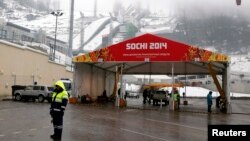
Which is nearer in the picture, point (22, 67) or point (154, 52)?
point (154, 52)

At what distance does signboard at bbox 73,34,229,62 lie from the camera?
30.1 metres

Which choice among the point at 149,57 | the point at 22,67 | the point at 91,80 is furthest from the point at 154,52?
the point at 22,67

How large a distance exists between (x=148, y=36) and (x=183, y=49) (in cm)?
284

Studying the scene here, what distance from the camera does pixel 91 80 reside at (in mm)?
38375

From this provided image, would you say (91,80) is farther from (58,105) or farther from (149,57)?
(58,105)

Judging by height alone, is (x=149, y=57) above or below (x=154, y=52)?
below

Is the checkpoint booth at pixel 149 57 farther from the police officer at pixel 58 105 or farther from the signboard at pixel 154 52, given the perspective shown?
the police officer at pixel 58 105

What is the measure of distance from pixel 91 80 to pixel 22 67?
11.1 meters

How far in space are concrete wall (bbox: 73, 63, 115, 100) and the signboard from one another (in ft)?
12.8

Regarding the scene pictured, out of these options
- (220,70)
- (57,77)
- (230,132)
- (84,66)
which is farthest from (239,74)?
(230,132)

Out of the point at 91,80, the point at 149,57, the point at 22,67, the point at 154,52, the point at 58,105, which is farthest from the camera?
the point at 22,67

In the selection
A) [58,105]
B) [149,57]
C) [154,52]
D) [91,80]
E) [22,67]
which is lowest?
[58,105]

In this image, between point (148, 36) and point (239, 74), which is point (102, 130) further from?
point (239, 74)

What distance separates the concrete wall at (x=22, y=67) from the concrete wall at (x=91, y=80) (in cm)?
929
